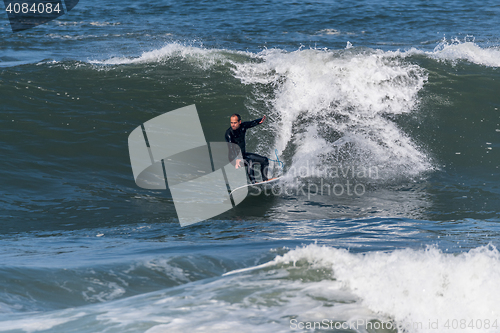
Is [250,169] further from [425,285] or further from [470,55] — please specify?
[470,55]

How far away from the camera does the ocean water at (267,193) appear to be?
3.80 metres

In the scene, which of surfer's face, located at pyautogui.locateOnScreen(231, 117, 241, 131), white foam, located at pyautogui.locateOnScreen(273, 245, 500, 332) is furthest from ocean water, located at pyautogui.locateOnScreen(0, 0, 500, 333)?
surfer's face, located at pyautogui.locateOnScreen(231, 117, 241, 131)

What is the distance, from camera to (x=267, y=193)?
28.2 feet

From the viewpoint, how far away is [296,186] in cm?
886

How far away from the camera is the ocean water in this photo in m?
3.80

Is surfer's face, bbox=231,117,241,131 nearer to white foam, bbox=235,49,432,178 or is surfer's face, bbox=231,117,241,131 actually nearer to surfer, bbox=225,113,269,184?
surfer, bbox=225,113,269,184

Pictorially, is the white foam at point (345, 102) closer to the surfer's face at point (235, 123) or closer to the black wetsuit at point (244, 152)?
the black wetsuit at point (244, 152)

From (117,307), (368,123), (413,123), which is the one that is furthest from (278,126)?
(117,307)

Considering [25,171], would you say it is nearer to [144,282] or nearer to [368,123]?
[144,282]

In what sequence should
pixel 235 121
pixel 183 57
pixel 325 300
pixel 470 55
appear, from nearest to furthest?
pixel 325 300
pixel 235 121
pixel 183 57
pixel 470 55

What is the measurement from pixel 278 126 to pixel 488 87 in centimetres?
646

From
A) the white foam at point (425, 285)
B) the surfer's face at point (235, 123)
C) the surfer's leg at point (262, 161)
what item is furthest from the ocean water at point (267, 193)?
the surfer's face at point (235, 123)

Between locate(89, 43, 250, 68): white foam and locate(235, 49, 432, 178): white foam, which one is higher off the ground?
locate(89, 43, 250, 68): white foam

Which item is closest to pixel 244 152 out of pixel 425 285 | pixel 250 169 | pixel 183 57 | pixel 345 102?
pixel 250 169
